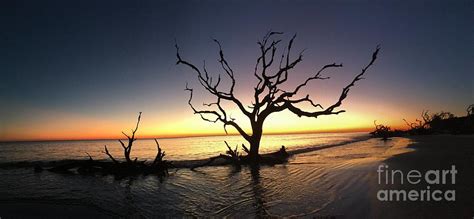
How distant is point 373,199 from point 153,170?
12125 mm

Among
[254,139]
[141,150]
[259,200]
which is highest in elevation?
[254,139]

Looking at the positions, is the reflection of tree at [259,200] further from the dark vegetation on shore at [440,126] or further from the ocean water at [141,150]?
the dark vegetation on shore at [440,126]

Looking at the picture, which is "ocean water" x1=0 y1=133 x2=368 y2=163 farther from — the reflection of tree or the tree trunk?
the reflection of tree

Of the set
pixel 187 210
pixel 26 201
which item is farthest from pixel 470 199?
pixel 26 201

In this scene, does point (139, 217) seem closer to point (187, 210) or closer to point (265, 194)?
point (187, 210)

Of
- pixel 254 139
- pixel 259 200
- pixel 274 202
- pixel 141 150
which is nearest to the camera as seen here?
pixel 274 202

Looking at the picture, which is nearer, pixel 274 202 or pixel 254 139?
pixel 274 202

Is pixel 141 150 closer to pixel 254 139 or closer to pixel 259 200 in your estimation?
pixel 254 139

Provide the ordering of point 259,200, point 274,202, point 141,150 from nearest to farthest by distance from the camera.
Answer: point 274,202
point 259,200
point 141,150

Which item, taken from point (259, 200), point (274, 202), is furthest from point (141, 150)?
point (274, 202)

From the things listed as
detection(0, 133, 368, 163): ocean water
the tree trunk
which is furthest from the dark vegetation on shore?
the tree trunk

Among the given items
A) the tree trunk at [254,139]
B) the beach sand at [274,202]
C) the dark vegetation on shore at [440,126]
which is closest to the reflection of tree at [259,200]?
the beach sand at [274,202]

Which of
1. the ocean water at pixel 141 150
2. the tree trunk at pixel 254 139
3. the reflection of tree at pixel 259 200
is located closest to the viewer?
the reflection of tree at pixel 259 200

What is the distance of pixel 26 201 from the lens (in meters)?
9.67
